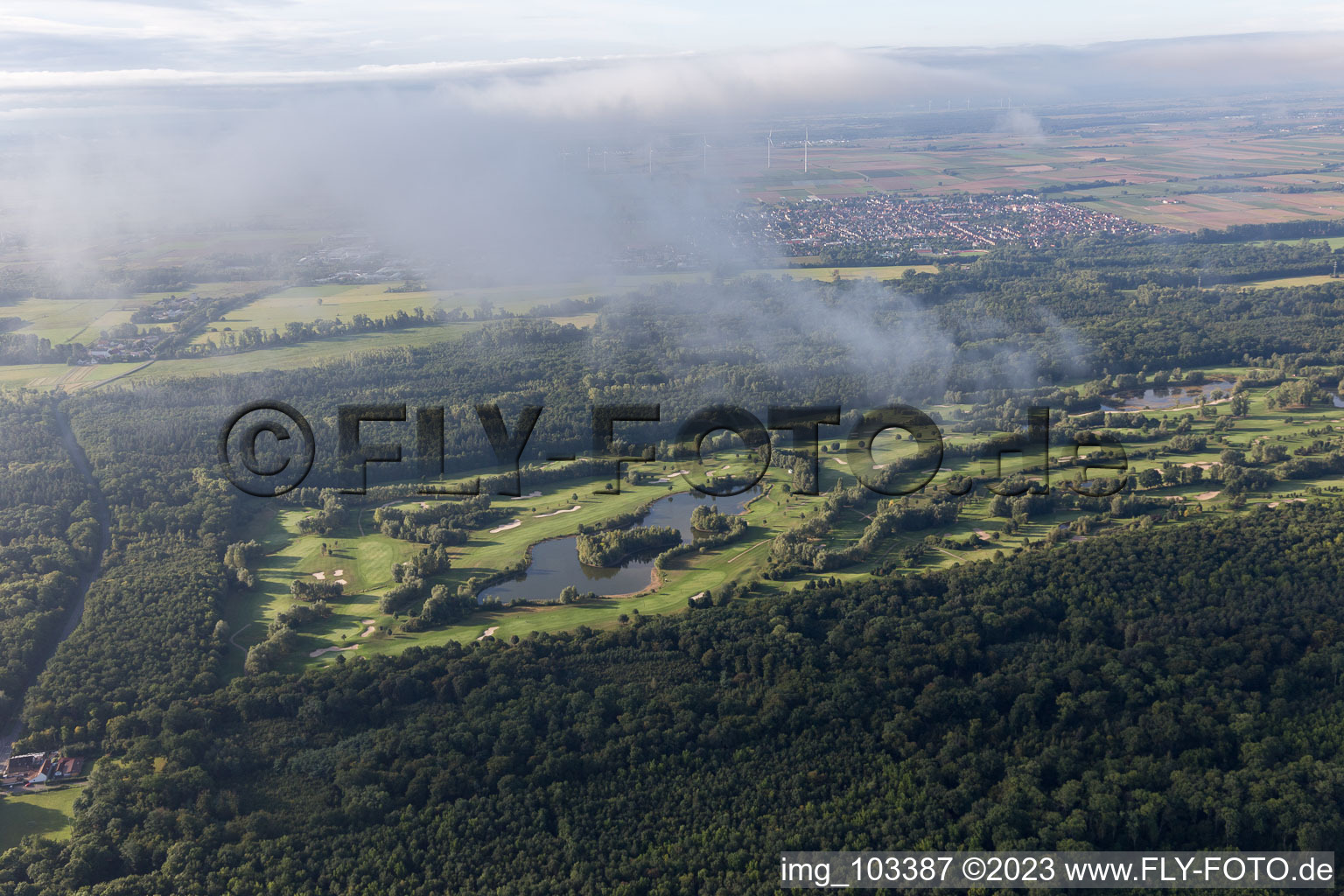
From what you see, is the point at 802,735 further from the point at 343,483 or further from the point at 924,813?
the point at 343,483

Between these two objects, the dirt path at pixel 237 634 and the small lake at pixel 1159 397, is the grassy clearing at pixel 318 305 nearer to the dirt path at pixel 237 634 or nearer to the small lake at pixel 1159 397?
the dirt path at pixel 237 634

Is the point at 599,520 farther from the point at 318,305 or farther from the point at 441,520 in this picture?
the point at 318,305

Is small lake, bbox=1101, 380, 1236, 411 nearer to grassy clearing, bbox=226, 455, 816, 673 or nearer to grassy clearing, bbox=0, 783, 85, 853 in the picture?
grassy clearing, bbox=226, 455, 816, 673

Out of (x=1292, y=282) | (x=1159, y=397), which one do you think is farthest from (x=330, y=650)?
(x=1292, y=282)

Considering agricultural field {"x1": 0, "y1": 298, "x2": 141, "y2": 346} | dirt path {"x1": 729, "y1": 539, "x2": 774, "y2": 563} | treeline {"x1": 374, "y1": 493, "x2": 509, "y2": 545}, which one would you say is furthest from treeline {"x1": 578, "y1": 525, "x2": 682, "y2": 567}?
agricultural field {"x1": 0, "y1": 298, "x2": 141, "y2": 346}

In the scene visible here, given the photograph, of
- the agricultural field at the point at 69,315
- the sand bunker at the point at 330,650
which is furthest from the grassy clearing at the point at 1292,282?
the agricultural field at the point at 69,315
